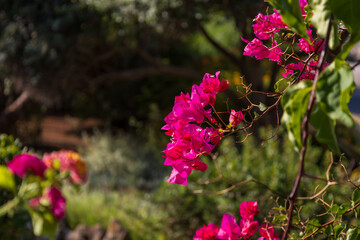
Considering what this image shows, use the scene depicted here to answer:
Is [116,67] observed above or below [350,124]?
below

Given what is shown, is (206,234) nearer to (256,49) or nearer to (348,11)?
(256,49)

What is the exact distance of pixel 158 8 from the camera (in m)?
4.50

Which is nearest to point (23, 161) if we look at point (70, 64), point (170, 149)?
point (170, 149)

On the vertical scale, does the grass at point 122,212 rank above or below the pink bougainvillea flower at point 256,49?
below

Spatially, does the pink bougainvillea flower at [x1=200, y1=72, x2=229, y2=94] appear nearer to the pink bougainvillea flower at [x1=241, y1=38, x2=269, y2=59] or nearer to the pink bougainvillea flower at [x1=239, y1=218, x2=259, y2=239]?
the pink bougainvillea flower at [x1=241, y1=38, x2=269, y2=59]

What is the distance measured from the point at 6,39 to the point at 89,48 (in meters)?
0.97

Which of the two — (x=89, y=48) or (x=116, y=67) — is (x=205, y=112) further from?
(x=116, y=67)

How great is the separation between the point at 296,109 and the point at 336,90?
0.05m

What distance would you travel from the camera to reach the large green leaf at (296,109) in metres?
0.57

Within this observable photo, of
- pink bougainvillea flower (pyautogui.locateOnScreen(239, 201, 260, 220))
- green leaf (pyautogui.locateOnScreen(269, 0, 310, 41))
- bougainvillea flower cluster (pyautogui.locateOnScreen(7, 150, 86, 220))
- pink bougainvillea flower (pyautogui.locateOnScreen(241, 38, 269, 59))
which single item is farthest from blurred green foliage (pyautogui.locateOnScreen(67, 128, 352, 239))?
green leaf (pyautogui.locateOnScreen(269, 0, 310, 41))

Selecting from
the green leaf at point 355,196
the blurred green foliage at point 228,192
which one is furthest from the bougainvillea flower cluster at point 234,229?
the blurred green foliage at point 228,192

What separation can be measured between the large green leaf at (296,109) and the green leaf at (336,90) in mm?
26

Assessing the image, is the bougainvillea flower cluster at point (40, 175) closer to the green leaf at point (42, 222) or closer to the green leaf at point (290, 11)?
the green leaf at point (42, 222)

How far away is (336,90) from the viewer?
550 mm
